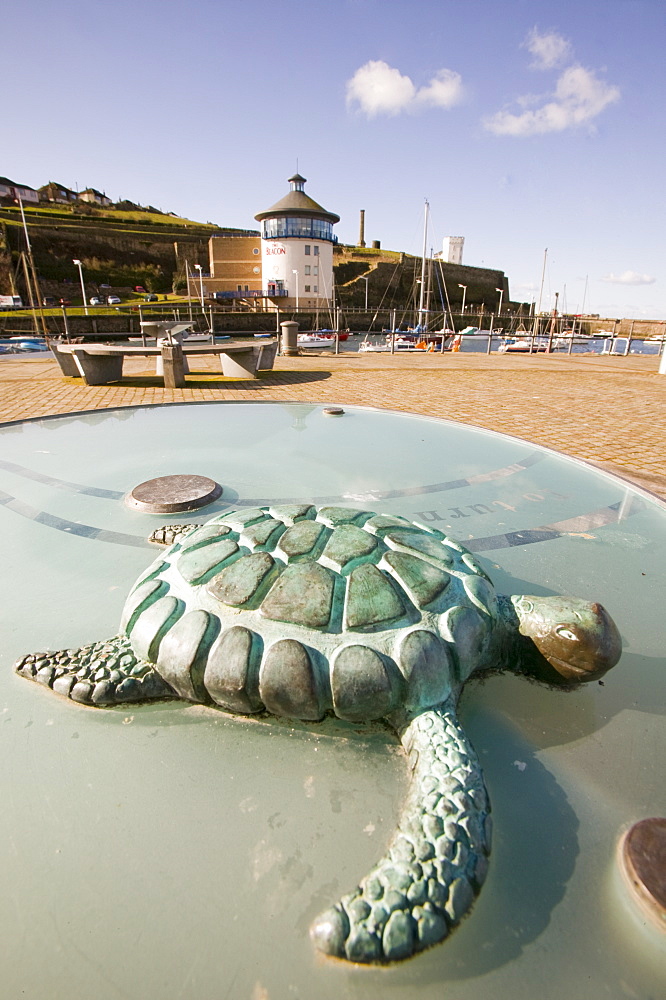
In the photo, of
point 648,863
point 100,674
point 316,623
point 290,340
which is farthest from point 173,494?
point 290,340

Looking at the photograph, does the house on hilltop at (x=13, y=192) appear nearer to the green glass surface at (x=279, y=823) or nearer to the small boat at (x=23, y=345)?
the small boat at (x=23, y=345)

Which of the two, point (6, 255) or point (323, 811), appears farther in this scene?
point (6, 255)

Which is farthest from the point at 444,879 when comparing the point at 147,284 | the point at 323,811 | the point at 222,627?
the point at 147,284

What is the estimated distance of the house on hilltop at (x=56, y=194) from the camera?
8125 cm

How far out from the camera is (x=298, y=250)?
179ft

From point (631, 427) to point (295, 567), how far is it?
8139 millimetres

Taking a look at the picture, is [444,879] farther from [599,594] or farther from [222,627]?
[599,594]

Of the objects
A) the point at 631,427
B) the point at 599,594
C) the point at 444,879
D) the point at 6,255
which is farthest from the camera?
the point at 6,255

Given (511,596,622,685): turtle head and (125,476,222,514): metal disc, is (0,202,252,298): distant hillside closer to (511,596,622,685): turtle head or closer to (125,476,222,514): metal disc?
(125,476,222,514): metal disc

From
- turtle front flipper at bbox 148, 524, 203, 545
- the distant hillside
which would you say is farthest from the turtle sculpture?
the distant hillside

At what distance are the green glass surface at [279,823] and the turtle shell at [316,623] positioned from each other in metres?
0.26

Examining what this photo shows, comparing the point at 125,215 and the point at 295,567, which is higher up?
the point at 125,215

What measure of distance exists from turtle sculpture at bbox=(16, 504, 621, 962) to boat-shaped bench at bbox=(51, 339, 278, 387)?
400 inches

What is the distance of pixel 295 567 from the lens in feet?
7.52
